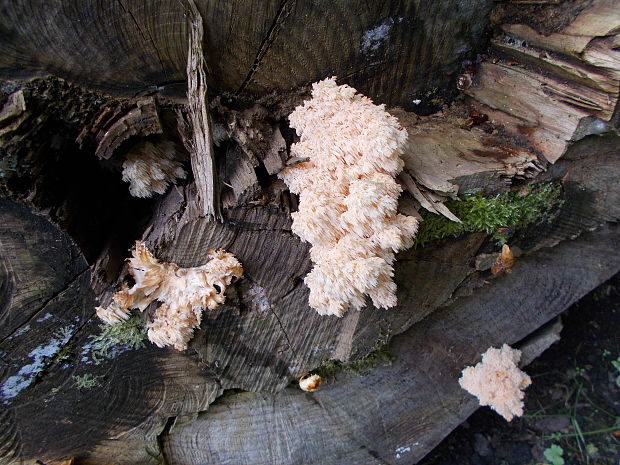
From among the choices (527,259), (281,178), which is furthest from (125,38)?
(527,259)

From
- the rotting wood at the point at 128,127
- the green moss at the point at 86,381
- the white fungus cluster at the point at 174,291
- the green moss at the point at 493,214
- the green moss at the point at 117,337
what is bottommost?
the green moss at the point at 86,381

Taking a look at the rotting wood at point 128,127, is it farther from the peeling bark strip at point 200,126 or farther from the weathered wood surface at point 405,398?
the weathered wood surface at point 405,398

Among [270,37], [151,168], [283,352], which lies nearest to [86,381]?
[283,352]

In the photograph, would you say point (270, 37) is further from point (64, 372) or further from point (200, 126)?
point (64, 372)

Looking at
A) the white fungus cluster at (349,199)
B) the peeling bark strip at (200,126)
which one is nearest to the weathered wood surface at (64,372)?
the peeling bark strip at (200,126)

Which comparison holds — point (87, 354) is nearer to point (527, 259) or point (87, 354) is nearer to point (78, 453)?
point (78, 453)

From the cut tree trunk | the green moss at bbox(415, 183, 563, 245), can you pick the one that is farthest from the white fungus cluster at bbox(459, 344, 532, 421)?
the green moss at bbox(415, 183, 563, 245)

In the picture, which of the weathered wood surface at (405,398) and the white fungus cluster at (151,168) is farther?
the weathered wood surface at (405,398)
